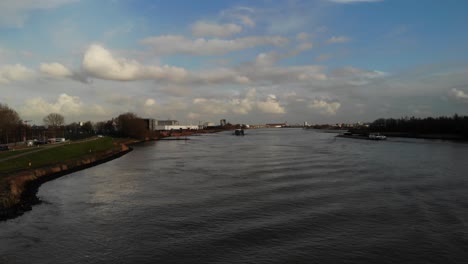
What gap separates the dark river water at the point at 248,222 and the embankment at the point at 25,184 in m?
0.89

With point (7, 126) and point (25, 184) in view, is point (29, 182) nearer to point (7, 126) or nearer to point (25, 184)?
point (25, 184)

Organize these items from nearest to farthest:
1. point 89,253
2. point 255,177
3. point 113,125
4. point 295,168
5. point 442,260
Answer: point 442,260
point 89,253
point 255,177
point 295,168
point 113,125

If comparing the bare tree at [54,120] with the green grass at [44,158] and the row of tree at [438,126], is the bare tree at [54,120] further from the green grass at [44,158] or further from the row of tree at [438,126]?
the row of tree at [438,126]

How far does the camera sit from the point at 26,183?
29.5 meters

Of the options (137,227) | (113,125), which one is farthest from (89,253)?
(113,125)

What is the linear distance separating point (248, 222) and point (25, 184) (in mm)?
20543

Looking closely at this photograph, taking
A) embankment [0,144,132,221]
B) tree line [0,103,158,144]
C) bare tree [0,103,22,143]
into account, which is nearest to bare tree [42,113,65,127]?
tree line [0,103,158,144]

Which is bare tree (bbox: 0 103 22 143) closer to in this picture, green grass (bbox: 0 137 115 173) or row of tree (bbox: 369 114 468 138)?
green grass (bbox: 0 137 115 173)

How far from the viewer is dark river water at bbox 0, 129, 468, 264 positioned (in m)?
13.9

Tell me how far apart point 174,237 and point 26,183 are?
19580mm

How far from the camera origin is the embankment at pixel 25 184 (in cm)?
2084

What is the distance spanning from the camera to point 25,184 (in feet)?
95.3

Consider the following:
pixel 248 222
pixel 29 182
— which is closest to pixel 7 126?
pixel 29 182

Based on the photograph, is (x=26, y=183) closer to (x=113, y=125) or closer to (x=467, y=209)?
(x=467, y=209)
